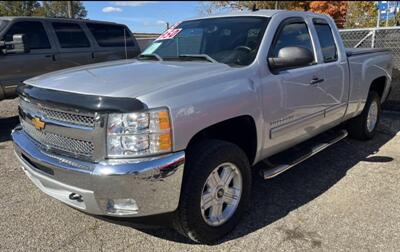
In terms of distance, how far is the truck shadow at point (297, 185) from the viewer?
11.5ft

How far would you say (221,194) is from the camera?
3.31 metres

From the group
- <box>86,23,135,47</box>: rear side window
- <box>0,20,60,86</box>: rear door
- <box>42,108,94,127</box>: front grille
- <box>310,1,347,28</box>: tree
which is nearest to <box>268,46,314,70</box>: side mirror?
<box>42,108,94,127</box>: front grille

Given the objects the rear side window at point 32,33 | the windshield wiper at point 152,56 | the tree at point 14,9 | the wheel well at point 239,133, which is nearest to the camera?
the wheel well at point 239,133

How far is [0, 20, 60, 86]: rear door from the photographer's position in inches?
272

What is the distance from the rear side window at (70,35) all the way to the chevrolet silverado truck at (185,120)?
4009mm

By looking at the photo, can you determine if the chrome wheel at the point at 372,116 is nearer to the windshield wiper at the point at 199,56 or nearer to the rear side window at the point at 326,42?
the rear side window at the point at 326,42

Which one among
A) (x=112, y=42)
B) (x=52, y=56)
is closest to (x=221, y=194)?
A: (x=52, y=56)

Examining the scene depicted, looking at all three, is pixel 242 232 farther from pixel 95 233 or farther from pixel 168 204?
pixel 95 233

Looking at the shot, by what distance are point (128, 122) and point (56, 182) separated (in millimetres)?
757

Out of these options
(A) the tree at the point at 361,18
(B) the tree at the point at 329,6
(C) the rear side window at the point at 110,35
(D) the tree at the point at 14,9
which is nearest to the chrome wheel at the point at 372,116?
(C) the rear side window at the point at 110,35

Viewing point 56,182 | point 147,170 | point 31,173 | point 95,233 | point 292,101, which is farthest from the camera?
point 292,101

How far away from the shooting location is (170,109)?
9.00 ft

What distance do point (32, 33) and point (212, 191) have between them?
576cm

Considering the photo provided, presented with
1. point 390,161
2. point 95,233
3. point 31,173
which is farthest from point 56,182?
point 390,161
